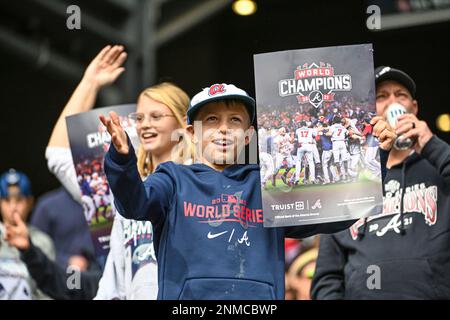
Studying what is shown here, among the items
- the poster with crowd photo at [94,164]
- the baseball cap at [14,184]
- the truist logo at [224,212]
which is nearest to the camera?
the truist logo at [224,212]

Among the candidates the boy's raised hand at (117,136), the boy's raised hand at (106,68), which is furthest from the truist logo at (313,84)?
the boy's raised hand at (106,68)

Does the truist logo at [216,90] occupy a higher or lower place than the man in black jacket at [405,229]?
higher

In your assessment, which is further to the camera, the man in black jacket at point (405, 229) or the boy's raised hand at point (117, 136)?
the man in black jacket at point (405, 229)

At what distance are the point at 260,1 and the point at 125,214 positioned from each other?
8.38ft

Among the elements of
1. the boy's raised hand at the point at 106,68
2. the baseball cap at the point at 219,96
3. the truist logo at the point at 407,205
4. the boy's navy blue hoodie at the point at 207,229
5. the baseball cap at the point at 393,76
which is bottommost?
the boy's navy blue hoodie at the point at 207,229

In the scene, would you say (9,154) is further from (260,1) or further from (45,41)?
(260,1)

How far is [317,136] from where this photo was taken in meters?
3.15

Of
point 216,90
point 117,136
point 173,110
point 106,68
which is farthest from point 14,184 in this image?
point 117,136

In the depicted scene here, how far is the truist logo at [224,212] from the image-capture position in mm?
3113

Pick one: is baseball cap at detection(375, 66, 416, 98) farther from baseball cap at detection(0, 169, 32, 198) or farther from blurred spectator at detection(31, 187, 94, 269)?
baseball cap at detection(0, 169, 32, 198)

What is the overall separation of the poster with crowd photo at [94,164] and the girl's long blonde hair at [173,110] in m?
0.09

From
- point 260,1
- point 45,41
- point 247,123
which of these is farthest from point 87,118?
point 45,41

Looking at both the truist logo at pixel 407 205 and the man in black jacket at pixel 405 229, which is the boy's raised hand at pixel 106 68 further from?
the truist logo at pixel 407 205

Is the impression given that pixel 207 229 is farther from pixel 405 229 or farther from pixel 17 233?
pixel 17 233
